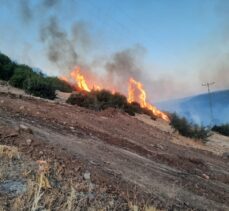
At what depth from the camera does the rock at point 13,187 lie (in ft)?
20.4

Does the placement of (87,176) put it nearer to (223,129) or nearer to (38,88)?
(38,88)

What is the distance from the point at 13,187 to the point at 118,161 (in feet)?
11.9

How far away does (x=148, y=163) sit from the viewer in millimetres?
10461

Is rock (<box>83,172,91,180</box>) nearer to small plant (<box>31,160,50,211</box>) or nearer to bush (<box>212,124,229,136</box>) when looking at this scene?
small plant (<box>31,160,50,211</box>)

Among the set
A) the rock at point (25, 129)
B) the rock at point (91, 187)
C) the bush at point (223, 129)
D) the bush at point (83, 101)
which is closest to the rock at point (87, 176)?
the rock at point (91, 187)

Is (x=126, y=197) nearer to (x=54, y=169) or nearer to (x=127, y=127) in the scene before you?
(x=54, y=169)

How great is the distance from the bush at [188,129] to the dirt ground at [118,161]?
327 inches

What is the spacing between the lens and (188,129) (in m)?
23.6

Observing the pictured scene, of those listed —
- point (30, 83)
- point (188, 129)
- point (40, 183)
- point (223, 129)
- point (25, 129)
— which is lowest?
point (40, 183)

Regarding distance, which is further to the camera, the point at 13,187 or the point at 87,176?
the point at 87,176

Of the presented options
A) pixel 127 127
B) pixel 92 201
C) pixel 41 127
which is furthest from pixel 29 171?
pixel 127 127

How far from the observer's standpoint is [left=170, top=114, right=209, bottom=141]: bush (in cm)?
2292

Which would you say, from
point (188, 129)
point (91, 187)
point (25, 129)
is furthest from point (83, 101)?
point (91, 187)

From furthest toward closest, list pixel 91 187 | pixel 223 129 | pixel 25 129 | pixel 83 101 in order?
pixel 223 129 < pixel 83 101 < pixel 25 129 < pixel 91 187
